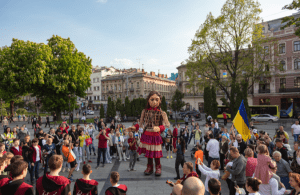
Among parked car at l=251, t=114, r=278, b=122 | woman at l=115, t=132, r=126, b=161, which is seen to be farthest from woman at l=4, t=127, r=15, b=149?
parked car at l=251, t=114, r=278, b=122

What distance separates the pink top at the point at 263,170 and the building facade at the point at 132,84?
187 feet

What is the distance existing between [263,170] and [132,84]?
6267 cm

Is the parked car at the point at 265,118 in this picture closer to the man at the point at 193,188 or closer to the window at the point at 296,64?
the window at the point at 296,64

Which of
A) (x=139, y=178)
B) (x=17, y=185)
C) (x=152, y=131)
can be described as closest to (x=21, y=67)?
(x=152, y=131)

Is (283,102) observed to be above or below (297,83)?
below

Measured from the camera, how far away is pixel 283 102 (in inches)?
1475

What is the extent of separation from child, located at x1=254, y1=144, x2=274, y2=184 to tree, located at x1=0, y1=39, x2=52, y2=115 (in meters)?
27.2

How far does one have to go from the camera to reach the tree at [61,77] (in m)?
27.9

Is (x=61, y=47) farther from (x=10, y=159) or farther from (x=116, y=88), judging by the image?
(x=116, y=88)

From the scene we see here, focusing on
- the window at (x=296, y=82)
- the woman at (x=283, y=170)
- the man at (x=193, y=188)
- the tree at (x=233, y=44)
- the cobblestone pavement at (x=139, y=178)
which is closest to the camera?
the man at (x=193, y=188)

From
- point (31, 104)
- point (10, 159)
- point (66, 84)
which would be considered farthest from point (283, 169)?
Result: point (31, 104)

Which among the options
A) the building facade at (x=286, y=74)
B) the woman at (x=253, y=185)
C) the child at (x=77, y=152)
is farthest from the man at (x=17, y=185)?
the building facade at (x=286, y=74)

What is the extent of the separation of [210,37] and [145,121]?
20673 millimetres

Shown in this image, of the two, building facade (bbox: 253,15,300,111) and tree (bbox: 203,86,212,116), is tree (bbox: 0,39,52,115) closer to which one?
tree (bbox: 203,86,212,116)
